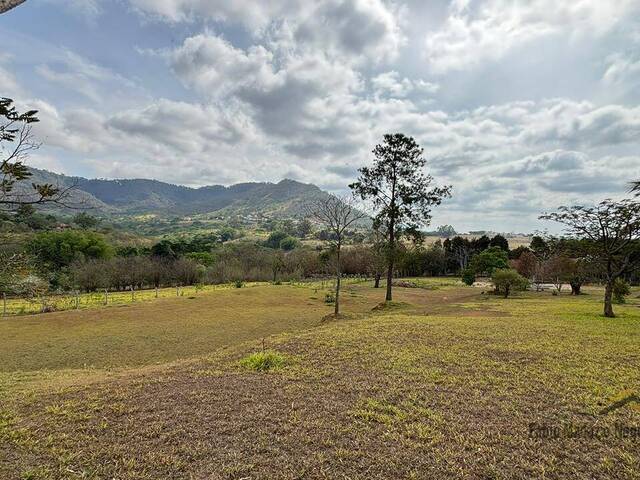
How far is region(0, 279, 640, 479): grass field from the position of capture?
175 inches

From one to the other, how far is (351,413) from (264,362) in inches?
148

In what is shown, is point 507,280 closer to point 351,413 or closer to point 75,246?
point 351,413

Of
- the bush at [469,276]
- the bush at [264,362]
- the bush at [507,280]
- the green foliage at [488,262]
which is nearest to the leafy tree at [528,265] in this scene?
the green foliage at [488,262]

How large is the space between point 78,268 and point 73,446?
195 ft

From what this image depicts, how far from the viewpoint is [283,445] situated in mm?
4926

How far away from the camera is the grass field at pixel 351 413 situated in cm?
446

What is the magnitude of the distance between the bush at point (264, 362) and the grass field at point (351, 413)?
12.4 inches

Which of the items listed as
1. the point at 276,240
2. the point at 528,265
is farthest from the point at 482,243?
the point at 276,240

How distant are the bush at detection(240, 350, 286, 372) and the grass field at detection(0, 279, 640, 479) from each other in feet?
1.03

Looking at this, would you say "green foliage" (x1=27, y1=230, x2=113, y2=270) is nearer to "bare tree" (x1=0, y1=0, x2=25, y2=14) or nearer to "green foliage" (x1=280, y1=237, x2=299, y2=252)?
"green foliage" (x1=280, y1=237, x2=299, y2=252)

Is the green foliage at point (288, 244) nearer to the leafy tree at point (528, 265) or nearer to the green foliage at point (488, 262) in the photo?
the leafy tree at point (528, 265)

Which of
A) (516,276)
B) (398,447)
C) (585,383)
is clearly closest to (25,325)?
(398,447)

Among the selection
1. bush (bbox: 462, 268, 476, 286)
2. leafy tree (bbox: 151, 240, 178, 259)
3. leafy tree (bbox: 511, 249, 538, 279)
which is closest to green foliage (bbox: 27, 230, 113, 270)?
leafy tree (bbox: 151, 240, 178, 259)

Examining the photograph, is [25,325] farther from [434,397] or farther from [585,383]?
[585,383]
